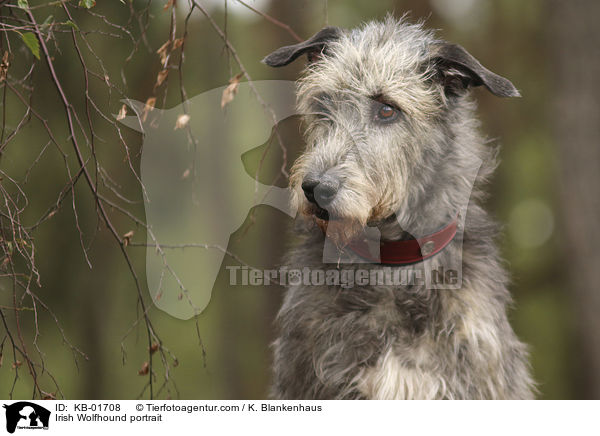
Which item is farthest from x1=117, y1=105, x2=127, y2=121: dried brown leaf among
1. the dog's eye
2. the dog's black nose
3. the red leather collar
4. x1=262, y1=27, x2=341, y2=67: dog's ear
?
the red leather collar

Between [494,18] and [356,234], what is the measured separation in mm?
6126

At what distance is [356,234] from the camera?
331 cm

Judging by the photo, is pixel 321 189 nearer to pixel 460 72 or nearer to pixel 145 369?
pixel 460 72

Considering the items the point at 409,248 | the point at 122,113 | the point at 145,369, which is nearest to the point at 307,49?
the point at 122,113

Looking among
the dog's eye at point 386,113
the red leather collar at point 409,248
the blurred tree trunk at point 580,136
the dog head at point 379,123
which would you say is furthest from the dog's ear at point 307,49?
the blurred tree trunk at point 580,136

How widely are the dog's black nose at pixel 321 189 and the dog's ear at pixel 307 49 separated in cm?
63

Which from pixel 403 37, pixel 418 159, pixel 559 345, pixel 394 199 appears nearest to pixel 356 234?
pixel 394 199

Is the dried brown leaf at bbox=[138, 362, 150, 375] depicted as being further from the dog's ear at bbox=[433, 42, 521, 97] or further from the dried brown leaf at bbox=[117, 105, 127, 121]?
the dog's ear at bbox=[433, 42, 521, 97]

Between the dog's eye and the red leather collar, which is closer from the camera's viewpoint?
the dog's eye

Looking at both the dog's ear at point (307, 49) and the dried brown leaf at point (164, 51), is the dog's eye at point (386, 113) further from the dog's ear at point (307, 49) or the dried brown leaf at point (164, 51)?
the dried brown leaf at point (164, 51)

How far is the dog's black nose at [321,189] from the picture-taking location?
9.79ft

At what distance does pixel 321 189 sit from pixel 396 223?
649 mm

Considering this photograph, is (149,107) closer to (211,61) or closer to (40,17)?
(40,17)

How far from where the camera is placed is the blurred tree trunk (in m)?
5.42
